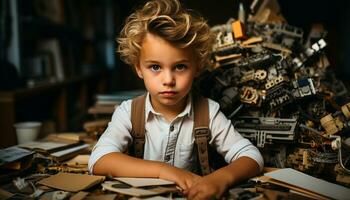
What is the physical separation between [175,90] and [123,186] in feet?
0.99

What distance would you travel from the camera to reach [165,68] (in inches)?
38.0

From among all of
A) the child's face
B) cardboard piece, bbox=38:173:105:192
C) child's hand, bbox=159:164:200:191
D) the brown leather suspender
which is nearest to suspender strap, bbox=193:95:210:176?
the brown leather suspender

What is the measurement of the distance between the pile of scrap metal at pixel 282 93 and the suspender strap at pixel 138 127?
0.29m

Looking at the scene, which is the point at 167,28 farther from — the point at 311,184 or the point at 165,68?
the point at 311,184

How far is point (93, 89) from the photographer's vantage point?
Result: 3785mm

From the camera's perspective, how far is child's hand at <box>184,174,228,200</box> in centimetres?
77

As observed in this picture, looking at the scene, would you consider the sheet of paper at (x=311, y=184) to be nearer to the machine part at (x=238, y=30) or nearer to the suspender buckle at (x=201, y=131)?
the suspender buckle at (x=201, y=131)

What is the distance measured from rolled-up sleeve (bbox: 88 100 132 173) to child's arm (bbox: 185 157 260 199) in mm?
288

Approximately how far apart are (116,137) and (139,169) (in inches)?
7.1

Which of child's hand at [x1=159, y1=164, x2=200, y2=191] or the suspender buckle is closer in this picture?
child's hand at [x1=159, y1=164, x2=200, y2=191]

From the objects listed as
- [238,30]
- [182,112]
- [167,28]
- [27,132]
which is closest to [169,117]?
[182,112]

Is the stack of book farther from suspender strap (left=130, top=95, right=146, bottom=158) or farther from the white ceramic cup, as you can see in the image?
suspender strap (left=130, top=95, right=146, bottom=158)

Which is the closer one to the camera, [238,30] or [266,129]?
[266,129]

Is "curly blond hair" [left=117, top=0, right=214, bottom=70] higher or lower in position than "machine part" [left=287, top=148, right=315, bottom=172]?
higher
